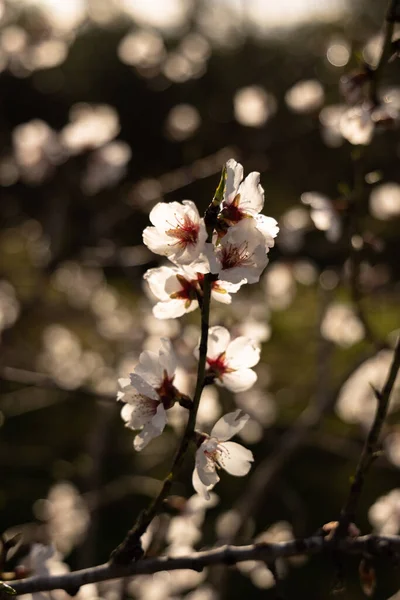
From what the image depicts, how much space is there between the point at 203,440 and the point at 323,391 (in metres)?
1.77

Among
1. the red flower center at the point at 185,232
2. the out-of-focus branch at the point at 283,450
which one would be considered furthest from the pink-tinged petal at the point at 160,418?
the out-of-focus branch at the point at 283,450

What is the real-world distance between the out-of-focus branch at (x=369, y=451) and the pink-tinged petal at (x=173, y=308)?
0.28 m

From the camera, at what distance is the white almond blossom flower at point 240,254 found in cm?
78

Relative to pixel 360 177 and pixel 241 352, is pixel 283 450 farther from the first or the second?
pixel 241 352

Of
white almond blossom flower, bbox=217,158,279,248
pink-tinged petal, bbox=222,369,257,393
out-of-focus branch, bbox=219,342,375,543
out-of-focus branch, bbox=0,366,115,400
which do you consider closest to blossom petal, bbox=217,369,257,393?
pink-tinged petal, bbox=222,369,257,393

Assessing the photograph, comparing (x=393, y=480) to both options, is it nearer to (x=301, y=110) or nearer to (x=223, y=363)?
(x=301, y=110)

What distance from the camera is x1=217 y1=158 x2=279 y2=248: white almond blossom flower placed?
31.7 inches

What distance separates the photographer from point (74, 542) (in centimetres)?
273

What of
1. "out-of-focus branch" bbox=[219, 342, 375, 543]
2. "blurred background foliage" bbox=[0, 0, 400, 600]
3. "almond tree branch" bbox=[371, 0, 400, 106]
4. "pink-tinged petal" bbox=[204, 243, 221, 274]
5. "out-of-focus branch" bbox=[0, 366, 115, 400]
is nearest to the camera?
"pink-tinged petal" bbox=[204, 243, 221, 274]

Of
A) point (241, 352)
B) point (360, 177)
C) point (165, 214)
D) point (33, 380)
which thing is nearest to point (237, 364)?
point (241, 352)

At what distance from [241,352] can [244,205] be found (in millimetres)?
226

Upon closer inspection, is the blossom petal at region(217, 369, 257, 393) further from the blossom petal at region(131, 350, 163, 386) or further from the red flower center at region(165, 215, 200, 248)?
the red flower center at region(165, 215, 200, 248)

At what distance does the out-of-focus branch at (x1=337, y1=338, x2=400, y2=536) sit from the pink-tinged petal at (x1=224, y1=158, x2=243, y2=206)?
0.31 metres


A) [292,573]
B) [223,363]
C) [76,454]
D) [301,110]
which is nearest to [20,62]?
[301,110]
